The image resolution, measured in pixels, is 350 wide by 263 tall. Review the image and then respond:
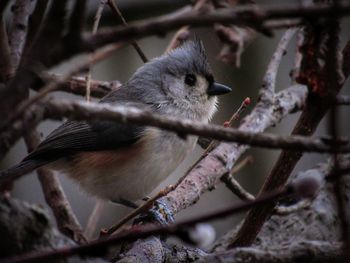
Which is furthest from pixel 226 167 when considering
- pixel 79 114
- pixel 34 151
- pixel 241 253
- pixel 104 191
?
pixel 79 114

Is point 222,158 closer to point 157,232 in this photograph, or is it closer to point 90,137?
point 90,137

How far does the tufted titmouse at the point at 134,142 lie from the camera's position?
347 cm

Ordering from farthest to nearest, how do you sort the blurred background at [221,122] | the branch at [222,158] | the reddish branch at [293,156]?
the blurred background at [221,122], the branch at [222,158], the reddish branch at [293,156]

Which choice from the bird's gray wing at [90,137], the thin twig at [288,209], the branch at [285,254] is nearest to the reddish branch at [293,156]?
the branch at [285,254]

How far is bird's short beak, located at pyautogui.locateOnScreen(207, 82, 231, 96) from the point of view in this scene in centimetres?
390

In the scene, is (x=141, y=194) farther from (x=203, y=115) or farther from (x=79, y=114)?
(x=79, y=114)

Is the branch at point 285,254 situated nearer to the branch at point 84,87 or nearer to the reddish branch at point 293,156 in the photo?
the reddish branch at point 293,156

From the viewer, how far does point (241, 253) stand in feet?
5.53

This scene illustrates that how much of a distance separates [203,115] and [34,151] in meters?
1.12

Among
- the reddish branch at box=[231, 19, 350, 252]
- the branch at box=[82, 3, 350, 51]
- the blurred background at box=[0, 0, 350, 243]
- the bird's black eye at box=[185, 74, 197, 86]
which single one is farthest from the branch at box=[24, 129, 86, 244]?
the blurred background at box=[0, 0, 350, 243]

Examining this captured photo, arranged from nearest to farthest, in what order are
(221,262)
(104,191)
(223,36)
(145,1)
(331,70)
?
(331,70), (221,262), (223,36), (104,191), (145,1)

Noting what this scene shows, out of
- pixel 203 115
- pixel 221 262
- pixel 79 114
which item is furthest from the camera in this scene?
pixel 203 115

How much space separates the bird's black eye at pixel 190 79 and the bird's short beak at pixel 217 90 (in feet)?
0.38

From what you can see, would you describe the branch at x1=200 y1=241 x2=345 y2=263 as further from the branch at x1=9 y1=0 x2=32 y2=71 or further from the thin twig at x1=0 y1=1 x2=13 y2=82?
the branch at x1=9 y1=0 x2=32 y2=71
